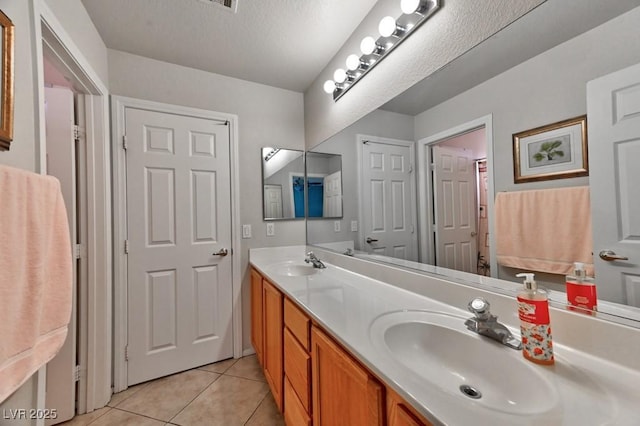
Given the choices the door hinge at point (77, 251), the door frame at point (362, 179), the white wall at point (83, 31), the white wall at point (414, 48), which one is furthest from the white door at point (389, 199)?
the door hinge at point (77, 251)

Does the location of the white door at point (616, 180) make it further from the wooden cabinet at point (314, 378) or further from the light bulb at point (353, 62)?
the light bulb at point (353, 62)

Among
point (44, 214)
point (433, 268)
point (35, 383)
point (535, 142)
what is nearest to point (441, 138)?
point (535, 142)

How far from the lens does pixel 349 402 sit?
0.74 metres

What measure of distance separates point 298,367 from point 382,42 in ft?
5.55

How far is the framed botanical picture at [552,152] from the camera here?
0.70 m

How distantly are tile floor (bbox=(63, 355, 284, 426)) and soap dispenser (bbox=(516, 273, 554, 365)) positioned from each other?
1.39 m

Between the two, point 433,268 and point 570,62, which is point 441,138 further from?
point 433,268

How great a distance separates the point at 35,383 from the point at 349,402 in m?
1.06

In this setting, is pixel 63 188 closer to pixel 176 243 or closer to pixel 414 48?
pixel 176 243

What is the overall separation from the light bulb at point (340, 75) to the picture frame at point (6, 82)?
59.0 inches

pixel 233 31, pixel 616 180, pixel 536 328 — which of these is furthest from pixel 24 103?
pixel 616 180

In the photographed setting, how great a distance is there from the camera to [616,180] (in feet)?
2.09

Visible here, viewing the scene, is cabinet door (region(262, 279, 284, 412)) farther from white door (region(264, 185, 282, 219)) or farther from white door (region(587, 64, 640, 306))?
white door (region(587, 64, 640, 306))

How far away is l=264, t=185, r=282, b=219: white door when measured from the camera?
2227mm
